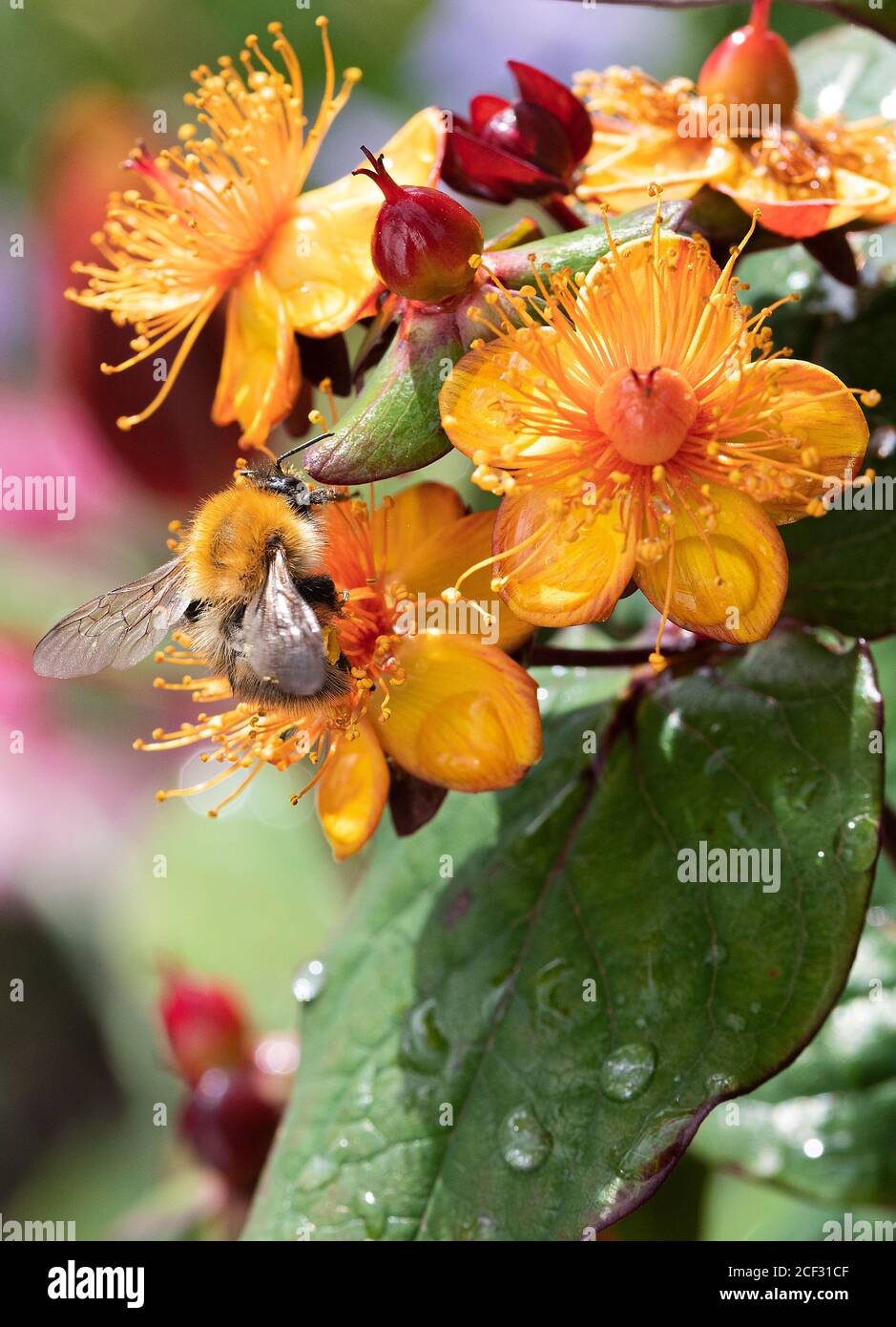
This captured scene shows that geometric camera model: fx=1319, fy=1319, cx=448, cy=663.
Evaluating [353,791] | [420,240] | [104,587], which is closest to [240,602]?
[353,791]

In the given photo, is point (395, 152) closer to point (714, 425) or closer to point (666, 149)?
point (666, 149)

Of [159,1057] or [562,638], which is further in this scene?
[159,1057]

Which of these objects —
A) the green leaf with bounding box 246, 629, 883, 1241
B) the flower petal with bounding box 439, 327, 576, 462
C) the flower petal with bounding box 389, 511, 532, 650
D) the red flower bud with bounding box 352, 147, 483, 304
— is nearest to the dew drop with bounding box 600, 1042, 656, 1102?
the green leaf with bounding box 246, 629, 883, 1241

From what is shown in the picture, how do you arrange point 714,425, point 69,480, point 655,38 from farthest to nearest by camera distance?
point 655,38
point 69,480
point 714,425

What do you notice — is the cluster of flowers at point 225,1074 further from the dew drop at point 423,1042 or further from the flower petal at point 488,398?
the flower petal at point 488,398

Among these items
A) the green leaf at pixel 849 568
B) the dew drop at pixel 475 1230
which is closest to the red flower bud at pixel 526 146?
the green leaf at pixel 849 568

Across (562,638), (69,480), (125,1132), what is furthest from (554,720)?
(125,1132)

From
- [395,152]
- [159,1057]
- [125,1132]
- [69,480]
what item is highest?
[395,152]

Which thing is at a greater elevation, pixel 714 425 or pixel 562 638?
pixel 714 425
